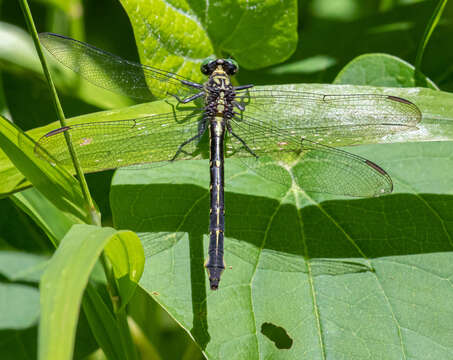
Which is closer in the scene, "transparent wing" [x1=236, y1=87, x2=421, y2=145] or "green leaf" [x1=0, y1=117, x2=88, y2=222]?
"green leaf" [x1=0, y1=117, x2=88, y2=222]

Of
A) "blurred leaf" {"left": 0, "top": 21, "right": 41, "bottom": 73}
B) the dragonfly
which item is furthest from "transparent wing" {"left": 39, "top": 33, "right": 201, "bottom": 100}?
"blurred leaf" {"left": 0, "top": 21, "right": 41, "bottom": 73}

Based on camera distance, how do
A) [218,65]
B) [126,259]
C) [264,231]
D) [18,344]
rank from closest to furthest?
[126,259] < [264,231] < [18,344] < [218,65]

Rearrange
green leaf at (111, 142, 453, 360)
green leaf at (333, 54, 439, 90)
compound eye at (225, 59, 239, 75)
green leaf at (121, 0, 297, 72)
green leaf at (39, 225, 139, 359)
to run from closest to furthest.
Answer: green leaf at (39, 225, 139, 359) < green leaf at (111, 142, 453, 360) < green leaf at (121, 0, 297, 72) < green leaf at (333, 54, 439, 90) < compound eye at (225, 59, 239, 75)

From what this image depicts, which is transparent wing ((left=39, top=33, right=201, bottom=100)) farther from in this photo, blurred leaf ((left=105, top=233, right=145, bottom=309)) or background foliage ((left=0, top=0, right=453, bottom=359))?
blurred leaf ((left=105, top=233, right=145, bottom=309))

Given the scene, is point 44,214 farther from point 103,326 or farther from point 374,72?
point 374,72

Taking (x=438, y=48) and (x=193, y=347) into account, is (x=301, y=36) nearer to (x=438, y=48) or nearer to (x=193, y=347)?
(x=438, y=48)

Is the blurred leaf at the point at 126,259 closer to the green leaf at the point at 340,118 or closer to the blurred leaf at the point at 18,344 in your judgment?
the green leaf at the point at 340,118

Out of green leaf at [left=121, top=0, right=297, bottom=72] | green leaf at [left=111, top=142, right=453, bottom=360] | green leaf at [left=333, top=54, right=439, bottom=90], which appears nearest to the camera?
green leaf at [left=111, top=142, right=453, bottom=360]

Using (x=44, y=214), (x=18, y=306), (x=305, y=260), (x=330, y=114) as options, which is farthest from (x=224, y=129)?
(x=18, y=306)
